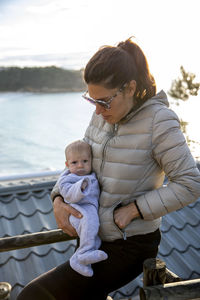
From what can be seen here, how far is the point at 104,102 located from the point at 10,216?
2904mm

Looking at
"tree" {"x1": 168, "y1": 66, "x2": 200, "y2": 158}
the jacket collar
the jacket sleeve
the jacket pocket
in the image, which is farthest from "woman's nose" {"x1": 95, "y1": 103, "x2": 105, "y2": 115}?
"tree" {"x1": 168, "y1": 66, "x2": 200, "y2": 158}

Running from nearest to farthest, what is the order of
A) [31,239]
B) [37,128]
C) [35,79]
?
[31,239] → [35,79] → [37,128]

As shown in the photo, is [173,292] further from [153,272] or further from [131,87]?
[131,87]

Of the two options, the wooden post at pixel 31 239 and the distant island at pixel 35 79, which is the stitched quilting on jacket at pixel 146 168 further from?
the distant island at pixel 35 79

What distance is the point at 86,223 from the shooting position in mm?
1581

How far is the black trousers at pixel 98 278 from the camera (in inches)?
60.4

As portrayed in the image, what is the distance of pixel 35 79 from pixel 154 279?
34.8ft

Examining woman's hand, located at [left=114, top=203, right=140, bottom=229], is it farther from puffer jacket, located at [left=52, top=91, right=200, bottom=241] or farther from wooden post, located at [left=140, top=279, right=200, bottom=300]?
wooden post, located at [left=140, top=279, right=200, bottom=300]

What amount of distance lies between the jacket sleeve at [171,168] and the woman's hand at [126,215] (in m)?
0.03

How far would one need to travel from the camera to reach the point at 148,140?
1.48 metres

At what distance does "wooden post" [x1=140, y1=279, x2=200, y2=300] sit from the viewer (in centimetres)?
139

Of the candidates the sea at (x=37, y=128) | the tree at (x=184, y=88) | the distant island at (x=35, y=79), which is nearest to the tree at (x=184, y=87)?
the tree at (x=184, y=88)

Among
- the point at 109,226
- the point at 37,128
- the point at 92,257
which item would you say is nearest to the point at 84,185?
the point at 109,226

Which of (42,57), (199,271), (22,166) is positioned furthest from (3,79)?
(199,271)
